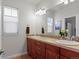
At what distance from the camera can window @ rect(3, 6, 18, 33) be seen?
3.27 m

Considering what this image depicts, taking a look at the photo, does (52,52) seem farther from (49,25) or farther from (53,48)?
(49,25)

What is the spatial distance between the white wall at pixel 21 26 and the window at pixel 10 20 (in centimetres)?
17

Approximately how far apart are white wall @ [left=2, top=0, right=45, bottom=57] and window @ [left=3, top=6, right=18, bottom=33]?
167 mm

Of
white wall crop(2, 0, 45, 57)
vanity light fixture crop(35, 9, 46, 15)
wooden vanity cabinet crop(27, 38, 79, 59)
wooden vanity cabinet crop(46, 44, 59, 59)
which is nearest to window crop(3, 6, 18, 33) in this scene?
white wall crop(2, 0, 45, 57)

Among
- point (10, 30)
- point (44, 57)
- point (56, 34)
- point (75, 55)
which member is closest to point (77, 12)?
point (56, 34)

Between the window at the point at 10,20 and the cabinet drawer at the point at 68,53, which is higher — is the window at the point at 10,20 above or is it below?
above

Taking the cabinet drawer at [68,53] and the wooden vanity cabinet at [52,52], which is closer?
the cabinet drawer at [68,53]

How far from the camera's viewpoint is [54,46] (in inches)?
76.8

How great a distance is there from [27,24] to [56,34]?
1509mm

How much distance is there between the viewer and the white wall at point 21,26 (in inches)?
130

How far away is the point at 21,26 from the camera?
367 cm

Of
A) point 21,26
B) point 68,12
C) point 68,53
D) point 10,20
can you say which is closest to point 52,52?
point 68,53

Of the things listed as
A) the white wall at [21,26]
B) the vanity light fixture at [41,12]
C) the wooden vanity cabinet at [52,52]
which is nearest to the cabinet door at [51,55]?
the wooden vanity cabinet at [52,52]

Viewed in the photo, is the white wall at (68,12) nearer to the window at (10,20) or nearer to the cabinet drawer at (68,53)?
the cabinet drawer at (68,53)
